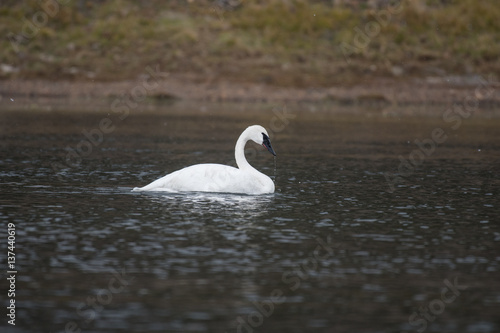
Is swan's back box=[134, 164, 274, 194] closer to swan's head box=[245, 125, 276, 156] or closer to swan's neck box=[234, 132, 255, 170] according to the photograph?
swan's neck box=[234, 132, 255, 170]

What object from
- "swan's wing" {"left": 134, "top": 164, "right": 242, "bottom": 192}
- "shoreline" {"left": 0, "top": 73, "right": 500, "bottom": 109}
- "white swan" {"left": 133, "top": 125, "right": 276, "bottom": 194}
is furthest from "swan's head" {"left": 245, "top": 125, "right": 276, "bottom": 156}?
"shoreline" {"left": 0, "top": 73, "right": 500, "bottom": 109}

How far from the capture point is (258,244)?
44.1 feet

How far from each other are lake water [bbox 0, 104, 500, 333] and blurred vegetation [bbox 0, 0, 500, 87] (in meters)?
28.9

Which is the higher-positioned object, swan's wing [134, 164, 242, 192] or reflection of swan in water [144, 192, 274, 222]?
swan's wing [134, 164, 242, 192]

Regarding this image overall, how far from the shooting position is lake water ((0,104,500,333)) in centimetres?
984

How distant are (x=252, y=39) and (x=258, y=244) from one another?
1934 inches

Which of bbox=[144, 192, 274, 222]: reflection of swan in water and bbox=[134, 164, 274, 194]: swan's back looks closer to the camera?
bbox=[144, 192, 274, 222]: reflection of swan in water

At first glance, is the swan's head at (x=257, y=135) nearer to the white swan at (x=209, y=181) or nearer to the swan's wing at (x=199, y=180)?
the white swan at (x=209, y=181)

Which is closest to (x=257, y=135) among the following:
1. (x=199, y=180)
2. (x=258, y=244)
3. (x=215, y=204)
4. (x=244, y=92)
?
(x=199, y=180)

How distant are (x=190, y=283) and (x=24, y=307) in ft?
6.62

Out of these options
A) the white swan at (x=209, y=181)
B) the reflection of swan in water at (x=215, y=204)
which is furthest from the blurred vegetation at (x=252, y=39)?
the reflection of swan in water at (x=215, y=204)

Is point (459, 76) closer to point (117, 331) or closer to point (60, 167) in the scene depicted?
point (60, 167)

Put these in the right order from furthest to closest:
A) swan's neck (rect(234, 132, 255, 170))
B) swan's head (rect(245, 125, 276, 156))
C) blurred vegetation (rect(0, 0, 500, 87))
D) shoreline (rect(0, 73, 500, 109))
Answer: blurred vegetation (rect(0, 0, 500, 87)) → shoreline (rect(0, 73, 500, 109)) → swan's head (rect(245, 125, 276, 156)) → swan's neck (rect(234, 132, 255, 170))

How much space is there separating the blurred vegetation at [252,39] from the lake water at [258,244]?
94.7 ft
